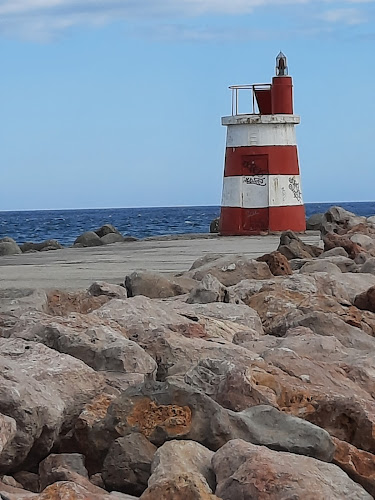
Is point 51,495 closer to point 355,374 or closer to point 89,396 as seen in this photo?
point 89,396

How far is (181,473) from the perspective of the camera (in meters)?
2.27

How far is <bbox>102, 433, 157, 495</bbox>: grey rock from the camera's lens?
2.46m

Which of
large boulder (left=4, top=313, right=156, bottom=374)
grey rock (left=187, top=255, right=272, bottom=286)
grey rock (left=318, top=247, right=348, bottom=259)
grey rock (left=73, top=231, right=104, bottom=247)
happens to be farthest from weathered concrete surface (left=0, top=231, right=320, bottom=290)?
large boulder (left=4, top=313, right=156, bottom=374)

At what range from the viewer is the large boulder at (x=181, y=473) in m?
2.16

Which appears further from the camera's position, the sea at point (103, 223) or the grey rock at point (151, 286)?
the sea at point (103, 223)

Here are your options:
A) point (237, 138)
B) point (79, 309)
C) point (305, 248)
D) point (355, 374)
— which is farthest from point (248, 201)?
Result: point (355, 374)

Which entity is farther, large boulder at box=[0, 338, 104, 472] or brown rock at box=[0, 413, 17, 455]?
large boulder at box=[0, 338, 104, 472]

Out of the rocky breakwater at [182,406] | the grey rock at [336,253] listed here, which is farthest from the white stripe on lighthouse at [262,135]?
the rocky breakwater at [182,406]

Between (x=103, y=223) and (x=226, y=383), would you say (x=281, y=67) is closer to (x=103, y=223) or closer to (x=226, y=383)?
(x=226, y=383)

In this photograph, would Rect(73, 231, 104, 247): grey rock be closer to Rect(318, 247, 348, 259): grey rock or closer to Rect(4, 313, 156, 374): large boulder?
Rect(318, 247, 348, 259): grey rock

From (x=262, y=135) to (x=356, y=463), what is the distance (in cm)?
896

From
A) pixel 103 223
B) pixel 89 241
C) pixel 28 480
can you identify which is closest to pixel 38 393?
pixel 28 480

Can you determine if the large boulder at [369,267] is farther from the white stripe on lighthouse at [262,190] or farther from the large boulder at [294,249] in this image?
the white stripe on lighthouse at [262,190]

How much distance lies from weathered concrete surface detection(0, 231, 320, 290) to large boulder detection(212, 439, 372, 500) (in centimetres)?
377
